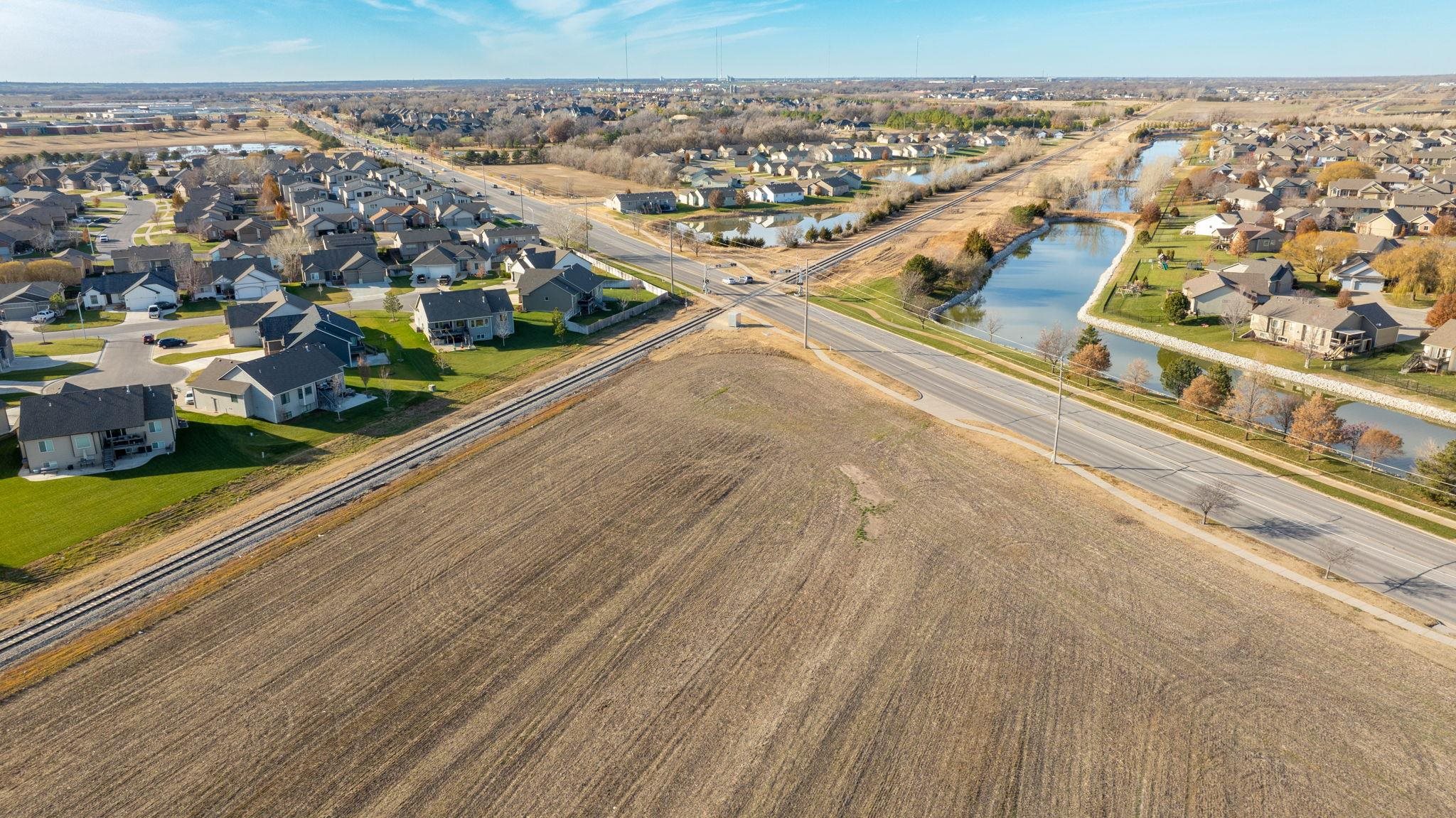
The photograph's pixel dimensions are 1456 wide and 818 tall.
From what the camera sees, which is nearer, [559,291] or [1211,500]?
[1211,500]

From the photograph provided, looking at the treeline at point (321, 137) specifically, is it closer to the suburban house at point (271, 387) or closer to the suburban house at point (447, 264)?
the suburban house at point (447, 264)

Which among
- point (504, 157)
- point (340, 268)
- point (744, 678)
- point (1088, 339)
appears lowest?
point (744, 678)

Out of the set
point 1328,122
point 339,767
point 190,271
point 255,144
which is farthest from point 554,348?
point 1328,122

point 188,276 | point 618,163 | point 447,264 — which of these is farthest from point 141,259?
point 618,163

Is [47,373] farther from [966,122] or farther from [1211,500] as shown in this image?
[966,122]

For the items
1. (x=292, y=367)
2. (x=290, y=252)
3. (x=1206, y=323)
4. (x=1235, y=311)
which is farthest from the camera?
(x=290, y=252)

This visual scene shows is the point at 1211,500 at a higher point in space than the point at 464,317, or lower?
lower

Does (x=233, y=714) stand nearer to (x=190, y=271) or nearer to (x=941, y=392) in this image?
(x=941, y=392)
